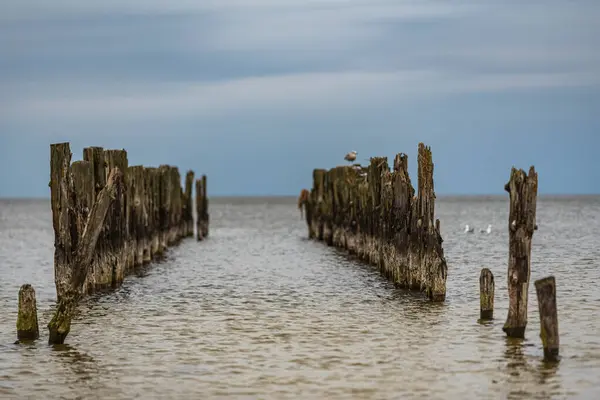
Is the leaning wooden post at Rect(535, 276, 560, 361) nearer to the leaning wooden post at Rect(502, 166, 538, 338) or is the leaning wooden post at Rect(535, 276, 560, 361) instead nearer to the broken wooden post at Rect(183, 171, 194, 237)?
the leaning wooden post at Rect(502, 166, 538, 338)

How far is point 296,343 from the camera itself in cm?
1205

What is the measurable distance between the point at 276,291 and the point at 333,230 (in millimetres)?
13062

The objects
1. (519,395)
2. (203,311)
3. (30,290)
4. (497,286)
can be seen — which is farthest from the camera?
(497,286)

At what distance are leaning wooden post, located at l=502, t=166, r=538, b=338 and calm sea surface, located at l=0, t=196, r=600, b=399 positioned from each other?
26.5 inches

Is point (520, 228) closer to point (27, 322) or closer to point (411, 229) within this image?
point (411, 229)

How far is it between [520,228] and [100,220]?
5091 millimetres

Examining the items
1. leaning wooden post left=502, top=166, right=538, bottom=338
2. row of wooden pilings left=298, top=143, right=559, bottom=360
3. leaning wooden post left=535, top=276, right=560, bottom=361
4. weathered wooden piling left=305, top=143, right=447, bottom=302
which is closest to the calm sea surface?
leaning wooden post left=535, top=276, right=560, bottom=361

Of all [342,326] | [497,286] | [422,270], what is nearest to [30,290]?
[342,326]

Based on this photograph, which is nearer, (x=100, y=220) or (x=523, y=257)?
(x=523, y=257)

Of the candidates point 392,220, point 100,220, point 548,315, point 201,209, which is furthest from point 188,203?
point 548,315

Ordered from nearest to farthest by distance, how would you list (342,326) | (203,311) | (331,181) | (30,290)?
1. (30,290)
2. (342,326)
3. (203,311)
4. (331,181)

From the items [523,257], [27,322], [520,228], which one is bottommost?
[27,322]

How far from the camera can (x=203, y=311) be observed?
15.5m

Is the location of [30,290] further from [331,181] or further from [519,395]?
[331,181]
